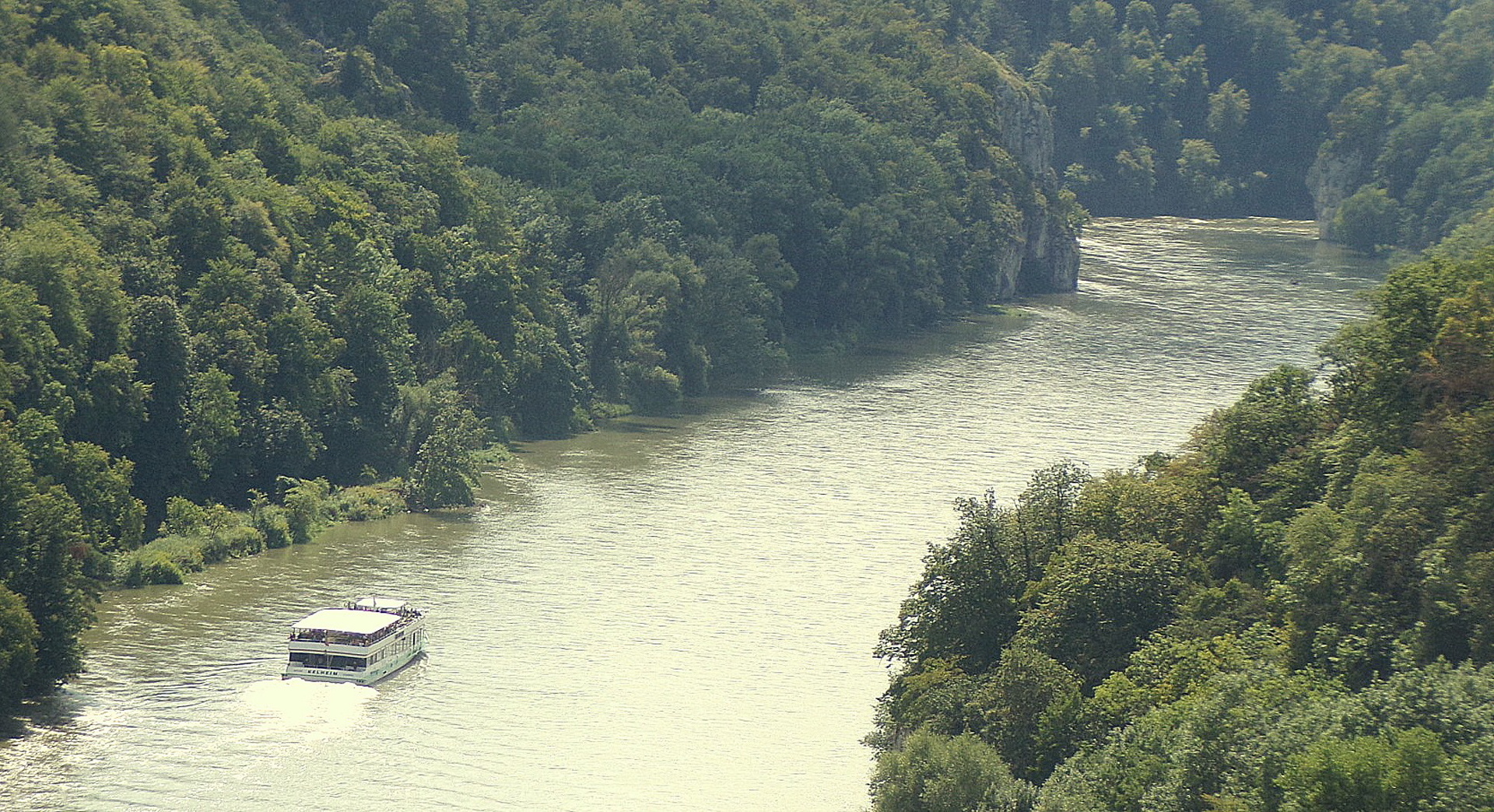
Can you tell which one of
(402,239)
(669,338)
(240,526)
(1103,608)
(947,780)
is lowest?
(947,780)

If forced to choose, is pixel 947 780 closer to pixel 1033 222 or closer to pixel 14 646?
pixel 14 646

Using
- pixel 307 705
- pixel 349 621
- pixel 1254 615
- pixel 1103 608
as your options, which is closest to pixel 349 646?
pixel 349 621

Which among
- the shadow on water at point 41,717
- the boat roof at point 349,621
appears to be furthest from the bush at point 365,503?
the shadow on water at point 41,717

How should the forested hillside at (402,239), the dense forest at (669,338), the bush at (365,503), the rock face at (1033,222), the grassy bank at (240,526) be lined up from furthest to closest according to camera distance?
the rock face at (1033,222) → the bush at (365,503) → the forested hillside at (402,239) → the grassy bank at (240,526) → the dense forest at (669,338)

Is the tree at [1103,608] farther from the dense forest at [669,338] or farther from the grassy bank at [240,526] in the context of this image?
the grassy bank at [240,526]

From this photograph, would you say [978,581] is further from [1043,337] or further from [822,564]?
[1043,337]

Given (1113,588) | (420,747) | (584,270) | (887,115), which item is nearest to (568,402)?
(584,270)
